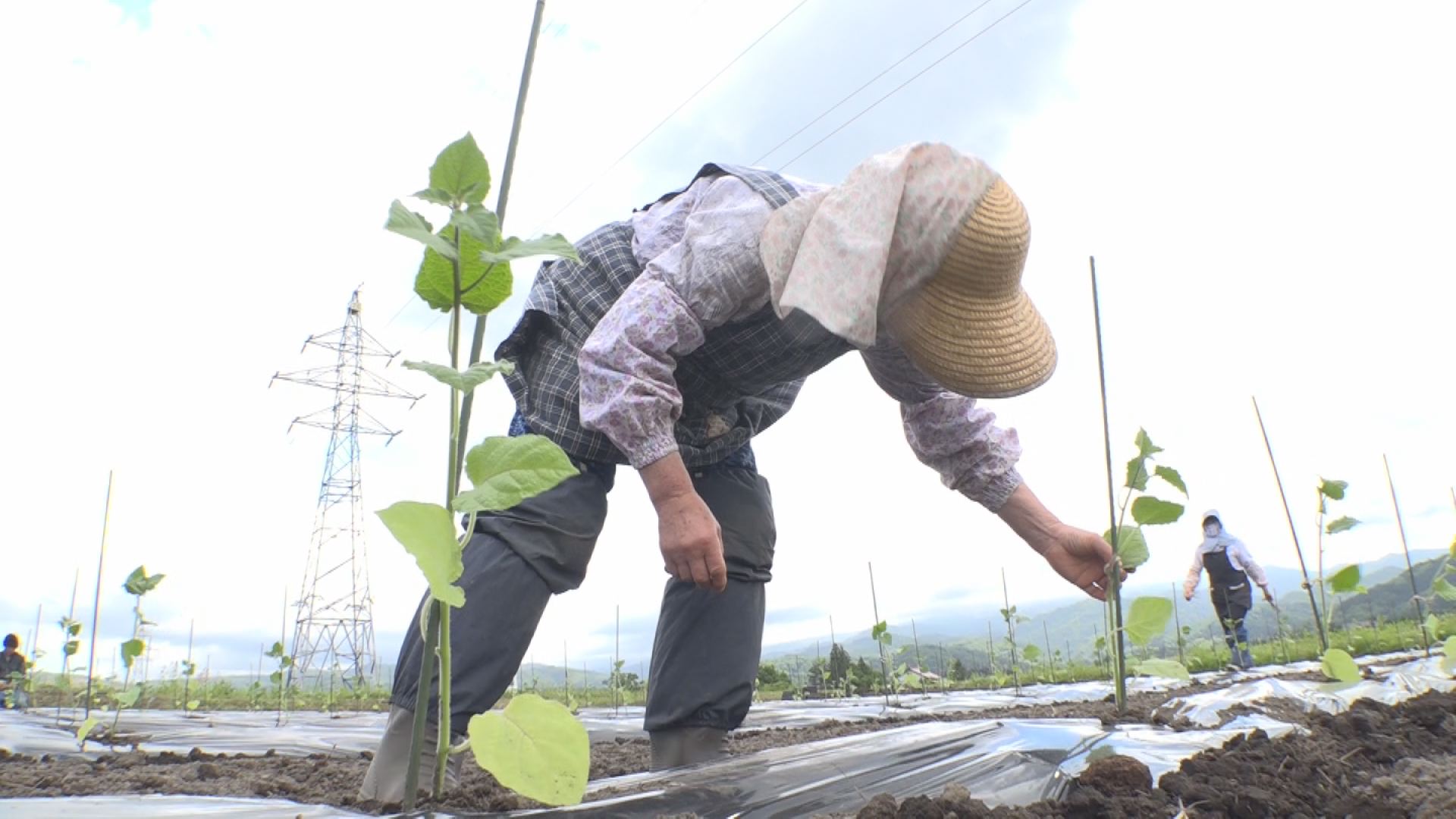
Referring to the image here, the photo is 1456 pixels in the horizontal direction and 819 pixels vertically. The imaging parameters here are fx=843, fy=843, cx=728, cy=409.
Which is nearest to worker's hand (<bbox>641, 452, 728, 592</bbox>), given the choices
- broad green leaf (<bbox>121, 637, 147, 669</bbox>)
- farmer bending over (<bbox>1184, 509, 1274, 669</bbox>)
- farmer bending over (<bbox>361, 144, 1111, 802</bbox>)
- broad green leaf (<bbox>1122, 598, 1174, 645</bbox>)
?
farmer bending over (<bbox>361, 144, 1111, 802</bbox>)

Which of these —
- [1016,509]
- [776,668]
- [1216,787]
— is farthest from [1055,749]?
[776,668]

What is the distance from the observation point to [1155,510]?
1315 millimetres

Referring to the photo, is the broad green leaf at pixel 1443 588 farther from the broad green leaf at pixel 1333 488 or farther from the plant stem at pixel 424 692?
the plant stem at pixel 424 692

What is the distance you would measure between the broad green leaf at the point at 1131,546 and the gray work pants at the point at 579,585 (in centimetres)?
66

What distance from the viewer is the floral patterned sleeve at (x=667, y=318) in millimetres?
1187

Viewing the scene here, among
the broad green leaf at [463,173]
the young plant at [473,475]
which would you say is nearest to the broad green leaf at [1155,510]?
the young plant at [473,475]

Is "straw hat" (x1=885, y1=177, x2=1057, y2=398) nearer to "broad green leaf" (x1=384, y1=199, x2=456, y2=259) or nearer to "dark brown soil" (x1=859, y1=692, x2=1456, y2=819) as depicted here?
"dark brown soil" (x1=859, y1=692, x2=1456, y2=819)

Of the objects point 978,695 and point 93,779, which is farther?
point 978,695

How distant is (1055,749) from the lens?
3.92 ft

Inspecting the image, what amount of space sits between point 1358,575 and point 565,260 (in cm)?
206

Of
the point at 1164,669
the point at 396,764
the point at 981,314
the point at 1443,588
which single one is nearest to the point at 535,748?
the point at 396,764

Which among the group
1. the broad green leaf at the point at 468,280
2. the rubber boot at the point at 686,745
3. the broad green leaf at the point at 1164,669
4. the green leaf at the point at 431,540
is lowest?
the rubber boot at the point at 686,745

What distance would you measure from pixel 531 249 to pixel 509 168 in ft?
0.62

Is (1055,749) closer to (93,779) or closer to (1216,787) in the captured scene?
(1216,787)
